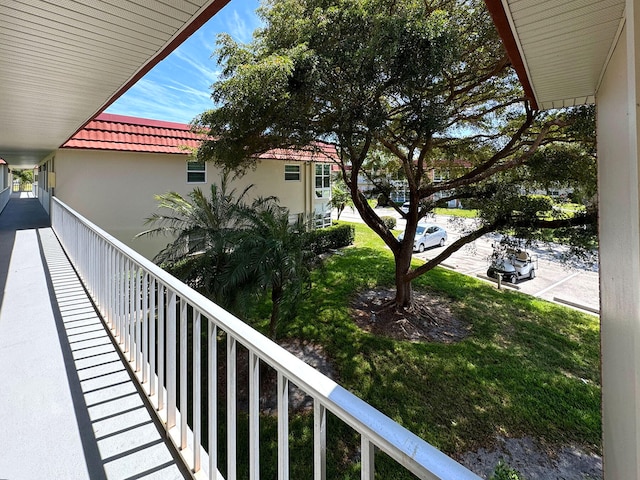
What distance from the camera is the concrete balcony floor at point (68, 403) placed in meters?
1.70

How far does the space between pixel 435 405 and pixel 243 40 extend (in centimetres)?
802

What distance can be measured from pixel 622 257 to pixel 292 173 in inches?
550

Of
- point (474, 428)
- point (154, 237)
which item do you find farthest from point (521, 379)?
point (154, 237)

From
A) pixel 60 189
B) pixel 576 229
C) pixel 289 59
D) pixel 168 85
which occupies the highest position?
pixel 168 85

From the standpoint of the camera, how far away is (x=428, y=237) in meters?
17.3

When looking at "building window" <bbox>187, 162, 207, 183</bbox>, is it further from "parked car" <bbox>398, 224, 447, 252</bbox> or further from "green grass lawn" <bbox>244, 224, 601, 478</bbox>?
"parked car" <bbox>398, 224, 447, 252</bbox>

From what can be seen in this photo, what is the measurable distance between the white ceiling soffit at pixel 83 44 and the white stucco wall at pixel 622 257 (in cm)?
262

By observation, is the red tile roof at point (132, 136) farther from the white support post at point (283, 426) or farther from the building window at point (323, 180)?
the white support post at point (283, 426)

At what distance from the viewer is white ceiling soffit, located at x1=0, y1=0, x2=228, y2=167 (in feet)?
8.13

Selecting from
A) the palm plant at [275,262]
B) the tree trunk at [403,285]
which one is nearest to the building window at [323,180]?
the tree trunk at [403,285]

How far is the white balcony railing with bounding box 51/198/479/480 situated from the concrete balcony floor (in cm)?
12

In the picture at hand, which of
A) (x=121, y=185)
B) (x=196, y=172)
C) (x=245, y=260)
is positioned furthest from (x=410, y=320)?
(x=121, y=185)

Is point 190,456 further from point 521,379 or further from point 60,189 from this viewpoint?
point 60,189

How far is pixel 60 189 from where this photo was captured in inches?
373
